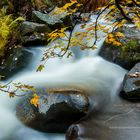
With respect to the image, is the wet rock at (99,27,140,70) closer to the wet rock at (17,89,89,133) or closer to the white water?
the white water

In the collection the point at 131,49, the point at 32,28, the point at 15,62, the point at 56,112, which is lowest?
the point at 15,62

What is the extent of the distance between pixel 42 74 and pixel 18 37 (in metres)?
1.71

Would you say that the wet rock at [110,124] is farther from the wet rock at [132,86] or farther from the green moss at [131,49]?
the green moss at [131,49]

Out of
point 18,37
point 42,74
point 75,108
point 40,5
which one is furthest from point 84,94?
point 40,5

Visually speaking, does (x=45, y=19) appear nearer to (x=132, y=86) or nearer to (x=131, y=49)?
(x=131, y=49)

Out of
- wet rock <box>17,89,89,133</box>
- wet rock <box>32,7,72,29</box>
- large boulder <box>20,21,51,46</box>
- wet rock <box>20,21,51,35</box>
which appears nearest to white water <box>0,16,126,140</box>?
wet rock <box>17,89,89,133</box>

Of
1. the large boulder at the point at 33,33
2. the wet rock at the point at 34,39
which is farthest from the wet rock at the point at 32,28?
the wet rock at the point at 34,39

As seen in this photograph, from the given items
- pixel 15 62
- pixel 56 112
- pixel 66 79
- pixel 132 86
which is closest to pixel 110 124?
pixel 56 112

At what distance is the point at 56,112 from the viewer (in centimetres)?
525

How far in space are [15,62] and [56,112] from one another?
302cm

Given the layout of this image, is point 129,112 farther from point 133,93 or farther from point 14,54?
point 14,54

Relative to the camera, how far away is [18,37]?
882 centimetres

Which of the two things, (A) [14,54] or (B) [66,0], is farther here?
(B) [66,0]

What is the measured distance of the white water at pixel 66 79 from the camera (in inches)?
212
